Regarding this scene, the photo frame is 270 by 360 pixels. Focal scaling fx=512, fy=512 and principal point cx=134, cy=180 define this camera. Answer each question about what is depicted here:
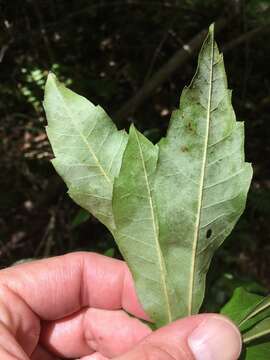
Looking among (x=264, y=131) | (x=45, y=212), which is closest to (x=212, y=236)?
(x=45, y=212)

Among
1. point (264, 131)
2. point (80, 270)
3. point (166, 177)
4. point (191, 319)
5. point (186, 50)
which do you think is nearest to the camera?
point (166, 177)

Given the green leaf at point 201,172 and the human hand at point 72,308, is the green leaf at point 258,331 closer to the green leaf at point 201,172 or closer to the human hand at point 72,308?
the green leaf at point 201,172

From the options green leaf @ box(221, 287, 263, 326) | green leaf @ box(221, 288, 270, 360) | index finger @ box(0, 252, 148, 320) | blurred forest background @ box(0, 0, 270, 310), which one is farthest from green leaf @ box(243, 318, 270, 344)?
blurred forest background @ box(0, 0, 270, 310)

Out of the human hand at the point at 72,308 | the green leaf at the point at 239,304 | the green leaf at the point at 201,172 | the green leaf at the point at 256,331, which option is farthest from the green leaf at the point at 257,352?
the human hand at the point at 72,308

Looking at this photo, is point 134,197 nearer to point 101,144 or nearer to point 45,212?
point 101,144

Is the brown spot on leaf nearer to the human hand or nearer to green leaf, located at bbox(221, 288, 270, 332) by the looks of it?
green leaf, located at bbox(221, 288, 270, 332)

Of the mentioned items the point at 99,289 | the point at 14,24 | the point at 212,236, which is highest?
the point at 14,24
